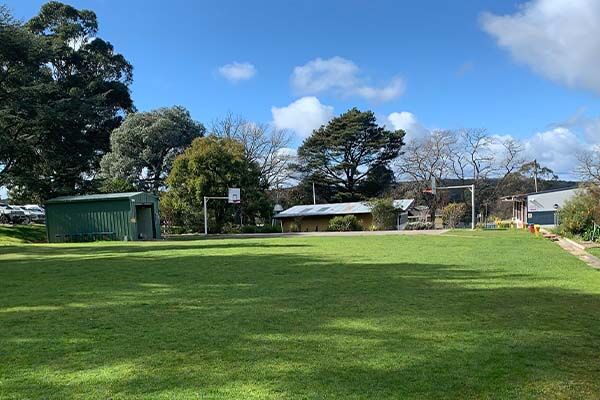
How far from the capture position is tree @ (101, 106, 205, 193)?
43.4m

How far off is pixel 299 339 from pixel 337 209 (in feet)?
133

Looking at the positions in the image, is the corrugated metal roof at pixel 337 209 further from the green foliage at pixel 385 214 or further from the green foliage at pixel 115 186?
the green foliage at pixel 115 186

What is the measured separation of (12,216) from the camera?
43.2m

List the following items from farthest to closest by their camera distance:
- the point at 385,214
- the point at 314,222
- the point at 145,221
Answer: the point at 314,222 → the point at 385,214 → the point at 145,221

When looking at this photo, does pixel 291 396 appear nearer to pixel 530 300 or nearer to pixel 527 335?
pixel 527 335

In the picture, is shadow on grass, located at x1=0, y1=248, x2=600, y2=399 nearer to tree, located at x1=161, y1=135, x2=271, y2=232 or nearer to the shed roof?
the shed roof

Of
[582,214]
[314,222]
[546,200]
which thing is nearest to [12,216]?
[314,222]

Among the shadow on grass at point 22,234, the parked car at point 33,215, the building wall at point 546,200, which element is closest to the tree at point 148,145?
the parked car at point 33,215

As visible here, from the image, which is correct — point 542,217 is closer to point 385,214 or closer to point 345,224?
point 385,214

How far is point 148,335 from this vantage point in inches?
203

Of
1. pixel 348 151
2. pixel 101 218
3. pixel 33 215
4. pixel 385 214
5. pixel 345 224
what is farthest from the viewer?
pixel 348 151

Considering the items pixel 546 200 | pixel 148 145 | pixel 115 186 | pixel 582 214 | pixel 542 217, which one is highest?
pixel 148 145

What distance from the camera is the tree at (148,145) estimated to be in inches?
1709

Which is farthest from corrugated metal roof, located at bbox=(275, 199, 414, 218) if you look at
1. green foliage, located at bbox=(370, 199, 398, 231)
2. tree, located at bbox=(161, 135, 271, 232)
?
tree, located at bbox=(161, 135, 271, 232)
